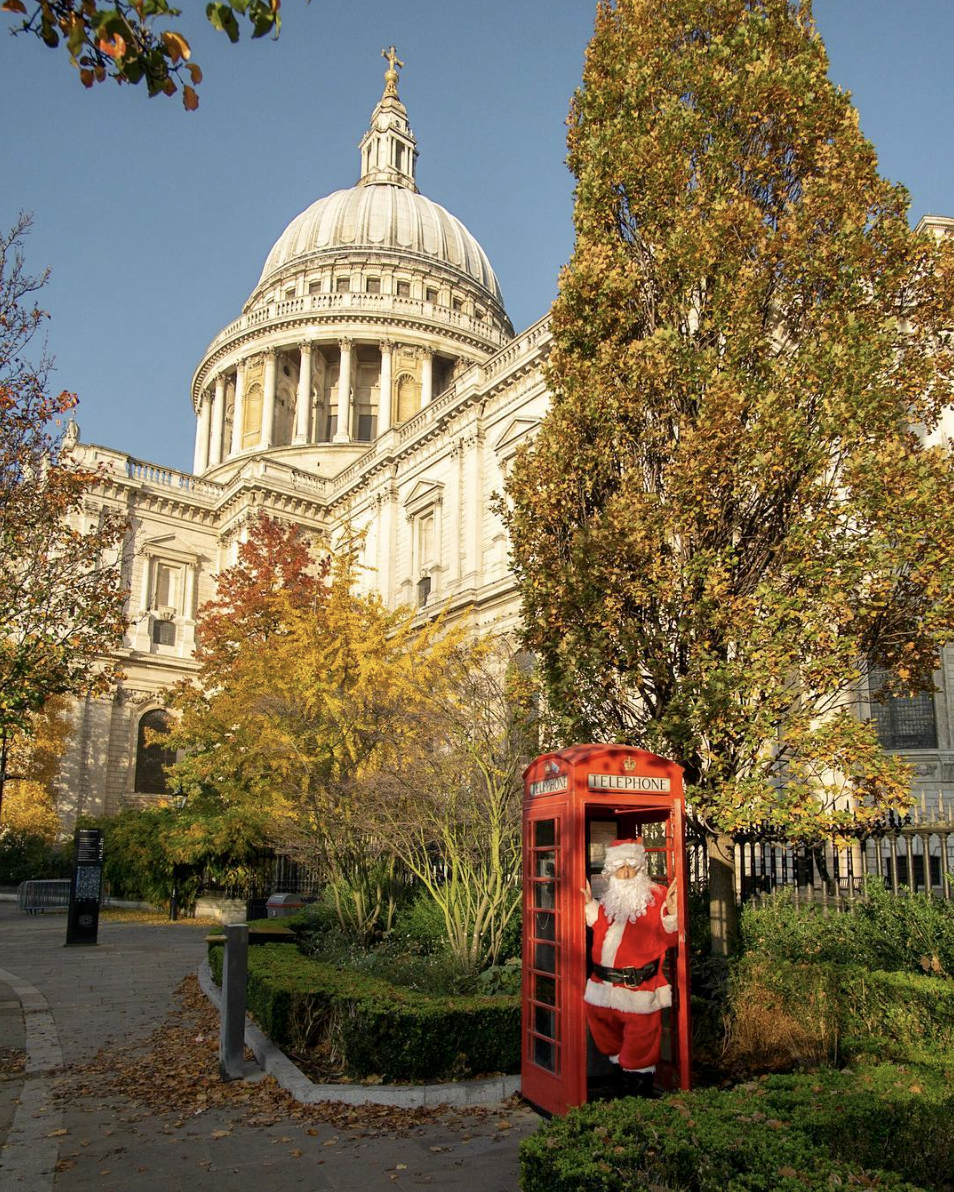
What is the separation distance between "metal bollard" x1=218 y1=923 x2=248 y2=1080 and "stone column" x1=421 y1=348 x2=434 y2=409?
48.7m

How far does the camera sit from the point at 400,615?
856 inches

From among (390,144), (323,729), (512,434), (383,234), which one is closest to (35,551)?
(323,729)

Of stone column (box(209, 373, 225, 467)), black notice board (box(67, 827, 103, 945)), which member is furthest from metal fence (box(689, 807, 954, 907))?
stone column (box(209, 373, 225, 467))

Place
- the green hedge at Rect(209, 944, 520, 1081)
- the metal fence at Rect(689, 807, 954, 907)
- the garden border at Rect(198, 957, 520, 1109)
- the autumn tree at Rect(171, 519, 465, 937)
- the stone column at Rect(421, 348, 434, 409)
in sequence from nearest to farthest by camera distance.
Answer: the garden border at Rect(198, 957, 520, 1109), the green hedge at Rect(209, 944, 520, 1081), the metal fence at Rect(689, 807, 954, 907), the autumn tree at Rect(171, 519, 465, 937), the stone column at Rect(421, 348, 434, 409)

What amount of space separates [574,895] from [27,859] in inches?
1308

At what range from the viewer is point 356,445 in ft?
176

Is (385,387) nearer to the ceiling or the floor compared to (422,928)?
nearer to the ceiling

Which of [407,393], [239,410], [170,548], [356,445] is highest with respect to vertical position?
[407,393]

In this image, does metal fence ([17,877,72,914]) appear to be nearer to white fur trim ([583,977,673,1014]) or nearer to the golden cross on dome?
white fur trim ([583,977,673,1014])

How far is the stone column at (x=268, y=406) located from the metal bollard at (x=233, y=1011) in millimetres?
48226

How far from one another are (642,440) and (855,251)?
2.92 metres

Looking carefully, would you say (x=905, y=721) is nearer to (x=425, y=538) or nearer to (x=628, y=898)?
(x=628, y=898)

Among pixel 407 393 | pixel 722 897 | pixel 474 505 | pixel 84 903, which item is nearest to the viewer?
pixel 722 897

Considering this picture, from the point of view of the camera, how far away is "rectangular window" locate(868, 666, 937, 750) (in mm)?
19641
